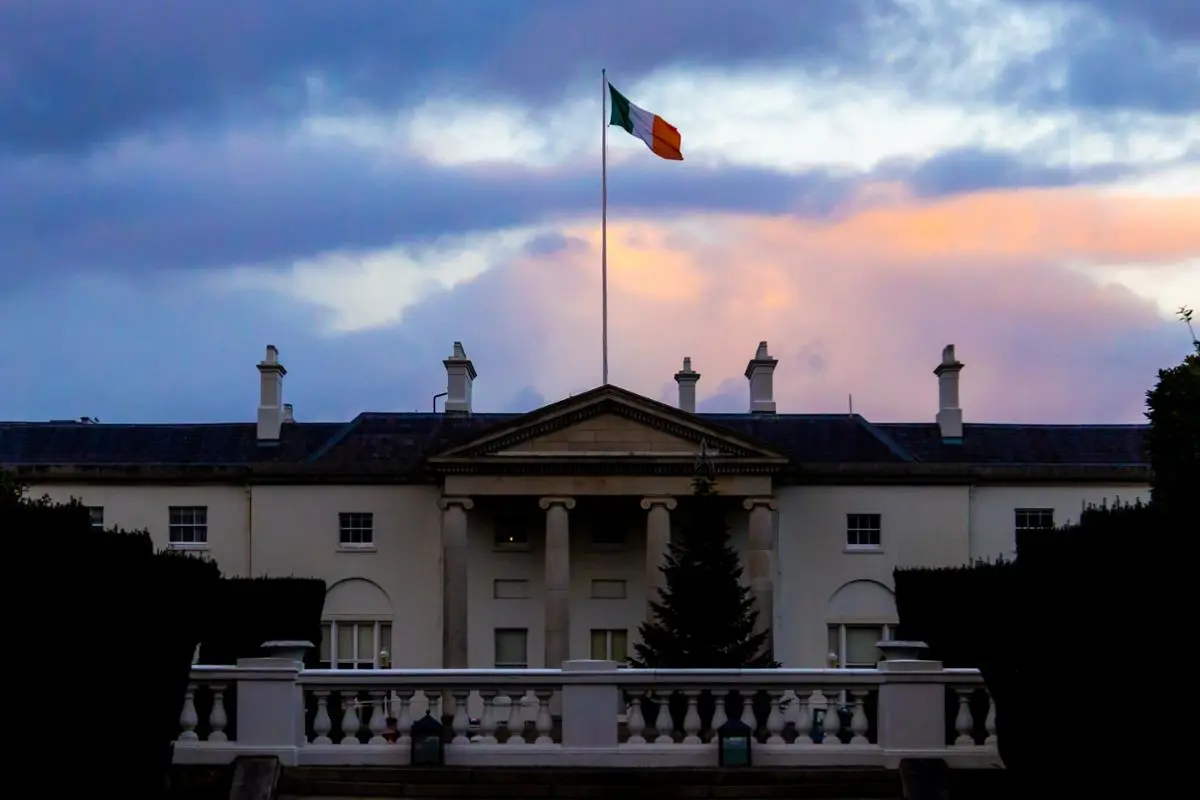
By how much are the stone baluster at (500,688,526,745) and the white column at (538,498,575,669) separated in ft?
103

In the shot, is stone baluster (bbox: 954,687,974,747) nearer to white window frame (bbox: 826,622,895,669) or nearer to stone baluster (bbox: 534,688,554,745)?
stone baluster (bbox: 534,688,554,745)

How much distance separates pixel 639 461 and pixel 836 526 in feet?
22.6

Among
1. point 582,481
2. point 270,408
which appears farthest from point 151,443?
point 582,481

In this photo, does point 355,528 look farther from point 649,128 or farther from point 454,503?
point 649,128

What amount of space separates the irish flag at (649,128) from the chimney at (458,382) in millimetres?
12855

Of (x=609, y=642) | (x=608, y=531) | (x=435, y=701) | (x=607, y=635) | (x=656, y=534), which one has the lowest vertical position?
(x=609, y=642)

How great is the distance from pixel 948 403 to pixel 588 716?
41.3 meters

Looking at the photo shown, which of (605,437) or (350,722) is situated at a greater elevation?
(605,437)

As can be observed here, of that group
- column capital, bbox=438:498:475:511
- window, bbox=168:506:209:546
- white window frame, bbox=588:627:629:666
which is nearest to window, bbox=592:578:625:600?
white window frame, bbox=588:627:629:666

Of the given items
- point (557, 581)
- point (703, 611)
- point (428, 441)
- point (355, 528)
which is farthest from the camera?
point (428, 441)

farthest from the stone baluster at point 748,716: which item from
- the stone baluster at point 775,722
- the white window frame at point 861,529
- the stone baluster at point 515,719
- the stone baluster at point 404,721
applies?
the white window frame at point 861,529

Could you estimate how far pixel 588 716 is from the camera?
700 inches

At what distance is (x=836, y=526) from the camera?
53625mm

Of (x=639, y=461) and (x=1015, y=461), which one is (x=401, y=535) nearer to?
(x=639, y=461)
